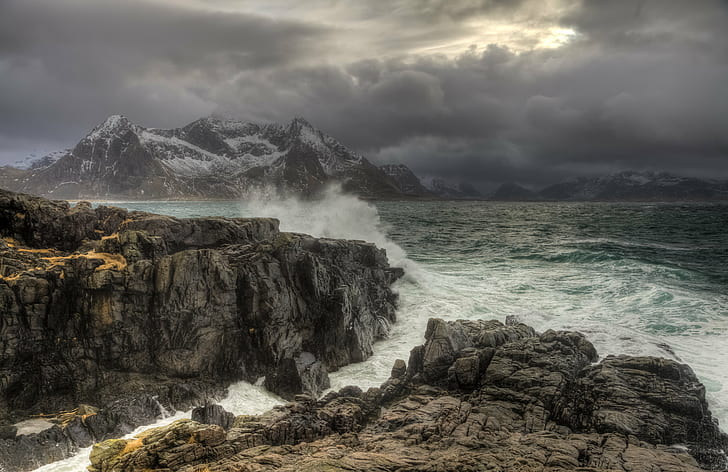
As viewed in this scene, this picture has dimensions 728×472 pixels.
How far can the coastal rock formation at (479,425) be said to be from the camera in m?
10.2

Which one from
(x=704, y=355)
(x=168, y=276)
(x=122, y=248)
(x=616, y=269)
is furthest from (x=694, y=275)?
(x=122, y=248)

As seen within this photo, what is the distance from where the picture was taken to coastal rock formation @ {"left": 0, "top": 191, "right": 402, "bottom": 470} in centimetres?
1567

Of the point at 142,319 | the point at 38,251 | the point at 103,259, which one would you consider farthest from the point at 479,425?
the point at 38,251

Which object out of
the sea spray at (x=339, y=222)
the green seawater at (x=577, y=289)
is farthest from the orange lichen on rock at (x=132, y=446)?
the sea spray at (x=339, y=222)

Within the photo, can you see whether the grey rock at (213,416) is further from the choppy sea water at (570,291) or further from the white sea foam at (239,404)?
the choppy sea water at (570,291)

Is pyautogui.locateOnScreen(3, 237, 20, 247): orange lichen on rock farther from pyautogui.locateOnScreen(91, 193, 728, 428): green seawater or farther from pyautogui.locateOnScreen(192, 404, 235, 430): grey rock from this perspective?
pyautogui.locateOnScreen(91, 193, 728, 428): green seawater

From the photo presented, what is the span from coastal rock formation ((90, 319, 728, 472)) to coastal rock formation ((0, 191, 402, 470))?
3.65m

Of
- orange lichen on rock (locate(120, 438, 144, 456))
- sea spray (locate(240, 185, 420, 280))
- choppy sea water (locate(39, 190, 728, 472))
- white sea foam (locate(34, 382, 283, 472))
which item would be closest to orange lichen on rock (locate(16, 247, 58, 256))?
white sea foam (locate(34, 382, 283, 472))

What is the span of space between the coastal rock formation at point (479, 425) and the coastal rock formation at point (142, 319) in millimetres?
3652

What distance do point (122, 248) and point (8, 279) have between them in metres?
4.51

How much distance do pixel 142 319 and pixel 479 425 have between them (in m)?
15.2

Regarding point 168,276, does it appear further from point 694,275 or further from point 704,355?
point 694,275

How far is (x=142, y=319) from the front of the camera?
18.2 metres

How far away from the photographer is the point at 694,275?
32594 millimetres
